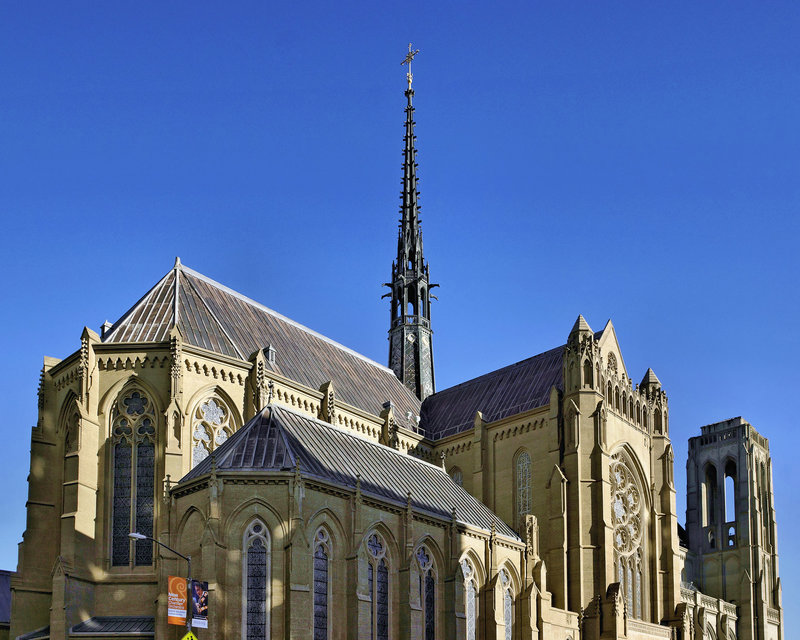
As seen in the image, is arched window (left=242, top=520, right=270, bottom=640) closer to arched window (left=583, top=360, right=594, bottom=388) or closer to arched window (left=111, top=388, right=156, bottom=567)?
arched window (left=111, top=388, right=156, bottom=567)

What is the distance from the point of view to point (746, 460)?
92.6 m

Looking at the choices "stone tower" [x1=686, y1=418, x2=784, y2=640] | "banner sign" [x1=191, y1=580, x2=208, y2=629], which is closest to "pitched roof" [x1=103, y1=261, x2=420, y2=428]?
"banner sign" [x1=191, y1=580, x2=208, y2=629]

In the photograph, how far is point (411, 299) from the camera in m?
86.2

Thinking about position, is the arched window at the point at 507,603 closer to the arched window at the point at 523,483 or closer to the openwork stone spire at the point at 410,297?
the arched window at the point at 523,483

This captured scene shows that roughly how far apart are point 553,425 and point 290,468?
Answer: 2180 cm

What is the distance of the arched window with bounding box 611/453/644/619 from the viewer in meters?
62.8

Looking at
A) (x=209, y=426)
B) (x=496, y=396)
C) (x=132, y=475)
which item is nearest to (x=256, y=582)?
(x=132, y=475)

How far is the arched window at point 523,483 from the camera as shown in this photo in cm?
6288

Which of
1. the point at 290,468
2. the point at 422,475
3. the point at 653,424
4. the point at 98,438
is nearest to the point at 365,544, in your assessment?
the point at 290,468

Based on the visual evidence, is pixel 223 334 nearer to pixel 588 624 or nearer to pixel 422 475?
pixel 422 475

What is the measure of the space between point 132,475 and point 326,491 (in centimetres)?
1150

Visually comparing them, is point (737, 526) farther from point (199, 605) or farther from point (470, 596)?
point (199, 605)

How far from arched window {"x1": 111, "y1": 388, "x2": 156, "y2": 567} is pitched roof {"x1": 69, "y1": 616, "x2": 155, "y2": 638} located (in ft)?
9.61

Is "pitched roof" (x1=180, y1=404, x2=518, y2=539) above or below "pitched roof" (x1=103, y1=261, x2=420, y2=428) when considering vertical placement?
below
